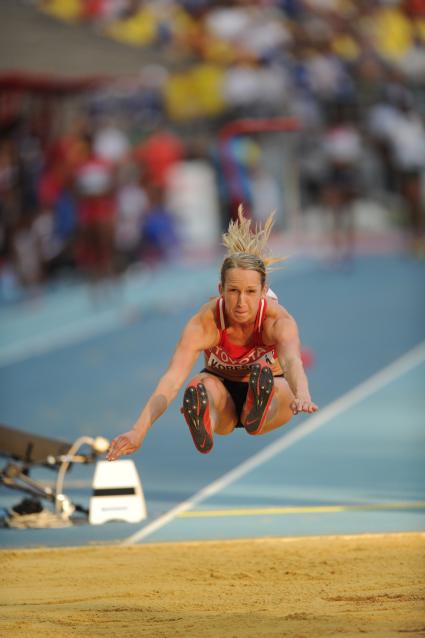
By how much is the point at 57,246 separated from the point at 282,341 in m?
9.02

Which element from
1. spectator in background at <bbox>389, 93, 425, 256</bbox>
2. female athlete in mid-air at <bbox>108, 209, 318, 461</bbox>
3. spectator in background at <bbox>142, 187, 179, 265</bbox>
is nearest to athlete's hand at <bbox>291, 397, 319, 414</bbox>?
female athlete in mid-air at <bbox>108, 209, 318, 461</bbox>

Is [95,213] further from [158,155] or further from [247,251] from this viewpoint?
[247,251]

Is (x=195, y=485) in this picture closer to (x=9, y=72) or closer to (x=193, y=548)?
(x=193, y=548)

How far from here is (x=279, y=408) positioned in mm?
5781

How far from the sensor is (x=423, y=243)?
50.2 ft

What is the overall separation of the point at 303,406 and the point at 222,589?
208cm

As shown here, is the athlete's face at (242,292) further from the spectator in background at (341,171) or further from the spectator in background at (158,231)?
the spectator in background at (341,171)

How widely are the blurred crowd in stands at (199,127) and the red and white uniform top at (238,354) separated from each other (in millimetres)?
7749

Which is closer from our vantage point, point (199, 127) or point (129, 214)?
point (129, 214)

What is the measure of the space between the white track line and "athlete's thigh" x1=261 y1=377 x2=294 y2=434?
2.13 m

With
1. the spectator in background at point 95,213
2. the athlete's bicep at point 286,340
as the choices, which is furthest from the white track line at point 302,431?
the spectator in background at point 95,213

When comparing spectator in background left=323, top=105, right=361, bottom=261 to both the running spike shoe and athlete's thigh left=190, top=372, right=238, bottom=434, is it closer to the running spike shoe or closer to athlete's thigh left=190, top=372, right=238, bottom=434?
athlete's thigh left=190, top=372, right=238, bottom=434

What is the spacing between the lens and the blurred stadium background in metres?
13.1

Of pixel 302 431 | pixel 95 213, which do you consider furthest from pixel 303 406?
pixel 95 213
